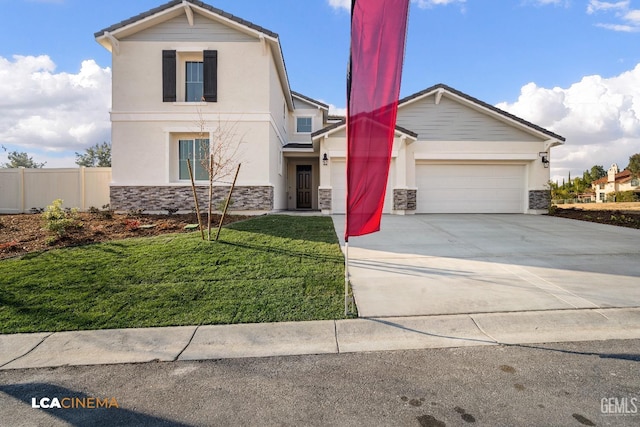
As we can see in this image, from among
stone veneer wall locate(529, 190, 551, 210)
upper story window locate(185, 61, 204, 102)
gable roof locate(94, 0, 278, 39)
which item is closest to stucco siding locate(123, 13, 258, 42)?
gable roof locate(94, 0, 278, 39)

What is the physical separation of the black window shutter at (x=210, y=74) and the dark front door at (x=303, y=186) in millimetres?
6707

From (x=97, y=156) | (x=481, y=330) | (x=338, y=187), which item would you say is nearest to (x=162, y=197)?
(x=338, y=187)

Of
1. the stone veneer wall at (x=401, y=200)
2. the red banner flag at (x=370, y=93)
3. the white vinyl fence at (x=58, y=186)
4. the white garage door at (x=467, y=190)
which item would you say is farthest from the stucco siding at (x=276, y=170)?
the red banner flag at (x=370, y=93)

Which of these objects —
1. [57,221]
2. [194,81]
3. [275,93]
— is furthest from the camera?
[275,93]

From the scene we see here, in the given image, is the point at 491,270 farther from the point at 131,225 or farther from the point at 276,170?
the point at 276,170

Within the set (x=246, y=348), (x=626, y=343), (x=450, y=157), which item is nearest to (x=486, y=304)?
(x=626, y=343)

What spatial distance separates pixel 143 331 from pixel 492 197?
1408cm

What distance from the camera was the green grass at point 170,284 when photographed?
3807 mm

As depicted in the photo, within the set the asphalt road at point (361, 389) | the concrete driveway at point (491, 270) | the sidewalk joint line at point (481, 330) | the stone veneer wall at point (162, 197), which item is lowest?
the asphalt road at point (361, 389)

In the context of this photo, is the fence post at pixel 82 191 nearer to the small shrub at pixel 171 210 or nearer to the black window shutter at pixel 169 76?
the small shrub at pixel 171 210

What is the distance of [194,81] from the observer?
38.4 feet

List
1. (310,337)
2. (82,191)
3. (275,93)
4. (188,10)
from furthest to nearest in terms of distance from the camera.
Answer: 1. (275,93)
2. (82,191)
3. (188,10)
4. (310,337)

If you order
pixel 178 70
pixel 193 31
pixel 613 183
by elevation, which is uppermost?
pixel 193 31

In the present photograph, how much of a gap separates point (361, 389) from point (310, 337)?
3.15 ft
